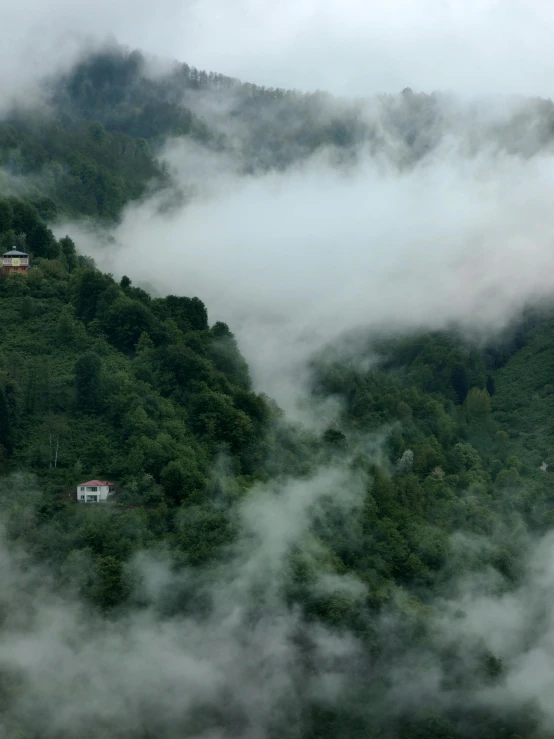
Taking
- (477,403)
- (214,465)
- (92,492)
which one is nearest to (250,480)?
(214,465)

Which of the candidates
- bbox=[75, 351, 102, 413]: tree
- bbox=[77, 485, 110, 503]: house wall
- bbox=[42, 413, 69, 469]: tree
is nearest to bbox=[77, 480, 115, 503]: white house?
bbox=[77, 485, 110, 503]: house wall

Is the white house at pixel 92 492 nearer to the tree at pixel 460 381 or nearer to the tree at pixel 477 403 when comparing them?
the tree at pixel 477 403

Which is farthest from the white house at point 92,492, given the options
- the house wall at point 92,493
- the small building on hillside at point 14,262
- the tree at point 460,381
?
the tree at point 460,381

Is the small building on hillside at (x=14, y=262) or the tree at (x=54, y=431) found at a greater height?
the small building on hillside at (x=14, y=262)

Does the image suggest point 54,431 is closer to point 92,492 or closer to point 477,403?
point 92,492

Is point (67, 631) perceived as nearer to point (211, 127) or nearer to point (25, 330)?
Answer: point (25, 330)

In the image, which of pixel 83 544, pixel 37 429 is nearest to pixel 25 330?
pixel 37 429

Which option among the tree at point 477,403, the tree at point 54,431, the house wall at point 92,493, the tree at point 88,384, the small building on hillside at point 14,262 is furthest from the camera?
the tree at point 477,403

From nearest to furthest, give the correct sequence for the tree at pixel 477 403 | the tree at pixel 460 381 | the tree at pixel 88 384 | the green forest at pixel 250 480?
the green forest at pixel 250 480 → the tree at pixel 88 384 → the tree at pixel 477 403 → the tree at pixel 460 381
